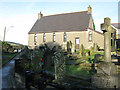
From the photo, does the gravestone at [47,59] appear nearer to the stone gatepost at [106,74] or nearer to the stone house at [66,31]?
the stone gatepost at [106,74]

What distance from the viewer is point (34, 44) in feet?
100

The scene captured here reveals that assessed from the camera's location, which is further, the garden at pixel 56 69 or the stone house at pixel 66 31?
the stone house at pixel 66 31

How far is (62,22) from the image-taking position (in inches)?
1160

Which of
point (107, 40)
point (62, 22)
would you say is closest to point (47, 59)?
point (107, 40)

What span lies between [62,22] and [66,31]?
436 cm

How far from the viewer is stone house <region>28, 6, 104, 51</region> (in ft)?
80.7

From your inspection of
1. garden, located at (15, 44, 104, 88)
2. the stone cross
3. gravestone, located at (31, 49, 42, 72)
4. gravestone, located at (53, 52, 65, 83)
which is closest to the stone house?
garden, located at (15, 44, 104, 88)

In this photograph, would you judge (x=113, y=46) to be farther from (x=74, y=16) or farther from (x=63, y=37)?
(x=74, y=16)

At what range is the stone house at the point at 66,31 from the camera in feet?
80.7

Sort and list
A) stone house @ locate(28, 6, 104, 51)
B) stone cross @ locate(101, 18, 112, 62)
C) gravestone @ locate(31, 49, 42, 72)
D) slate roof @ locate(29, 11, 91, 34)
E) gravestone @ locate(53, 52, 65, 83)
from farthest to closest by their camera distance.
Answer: slate roof @ locate(29, 11, 91, 34)
stone house @ locate(28, 6, 104, 51)
gravestone @ locate(31, 49, 42, 72)
gravestone @ locate(53, 52, 65, 83)
stone cross @ locate(101, 18, 112, 62)

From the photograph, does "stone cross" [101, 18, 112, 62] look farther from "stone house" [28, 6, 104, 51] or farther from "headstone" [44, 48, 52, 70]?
"stone house" [28, 6, 104, 51]

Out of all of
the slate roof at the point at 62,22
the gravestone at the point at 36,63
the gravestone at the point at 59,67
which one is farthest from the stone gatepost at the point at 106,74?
the slate roof at the point at 62,22

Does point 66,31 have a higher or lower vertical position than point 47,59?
higher

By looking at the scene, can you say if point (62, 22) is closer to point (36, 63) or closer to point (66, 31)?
point (66, 31)
